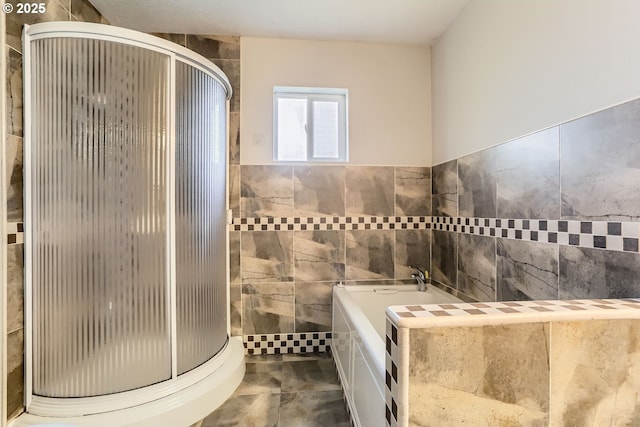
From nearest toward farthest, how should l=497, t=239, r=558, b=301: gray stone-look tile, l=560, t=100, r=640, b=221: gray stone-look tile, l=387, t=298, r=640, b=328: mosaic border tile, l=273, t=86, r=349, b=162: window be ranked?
l=387, t=298, r=640, b=328: mosaic border tile
l=560, t=100, r=640, b=221: gray stone-look tile
l=497, t=239, r=558, b=301: gray stone-look tile
l=273, t=86, r=349, b=162: window

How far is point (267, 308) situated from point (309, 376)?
1.90 ft

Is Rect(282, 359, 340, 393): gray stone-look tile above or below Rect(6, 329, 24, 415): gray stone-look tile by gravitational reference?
below

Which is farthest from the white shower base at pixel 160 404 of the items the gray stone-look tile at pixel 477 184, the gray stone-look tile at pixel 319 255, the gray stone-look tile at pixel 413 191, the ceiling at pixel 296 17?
the ceiling at pixel 296 17

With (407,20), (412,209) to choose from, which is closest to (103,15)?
(407,20)

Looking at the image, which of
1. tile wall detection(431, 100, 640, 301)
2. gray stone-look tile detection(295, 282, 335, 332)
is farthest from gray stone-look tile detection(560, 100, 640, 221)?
gray stone-look tile detection(295, 282, 335, 332)

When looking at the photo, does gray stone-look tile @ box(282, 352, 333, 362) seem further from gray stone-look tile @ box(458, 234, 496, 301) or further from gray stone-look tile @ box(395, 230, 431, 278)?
gray stone-look tile @ box(458, 234, 496, 301)

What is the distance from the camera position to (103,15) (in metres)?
1.98

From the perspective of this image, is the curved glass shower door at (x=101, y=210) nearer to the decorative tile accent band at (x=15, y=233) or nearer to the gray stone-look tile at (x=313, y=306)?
the decorative tile accent band at (x=15, y=233)

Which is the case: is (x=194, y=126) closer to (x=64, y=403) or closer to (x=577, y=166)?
(x=64, y=403)

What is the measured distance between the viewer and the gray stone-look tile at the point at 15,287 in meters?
1.34

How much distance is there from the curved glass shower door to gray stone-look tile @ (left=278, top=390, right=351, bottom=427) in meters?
0.66

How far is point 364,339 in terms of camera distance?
1.32 metres

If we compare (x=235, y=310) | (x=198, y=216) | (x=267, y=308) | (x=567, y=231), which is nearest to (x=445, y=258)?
(x=567, y=231)

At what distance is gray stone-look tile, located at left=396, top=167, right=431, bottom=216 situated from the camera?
235cm
